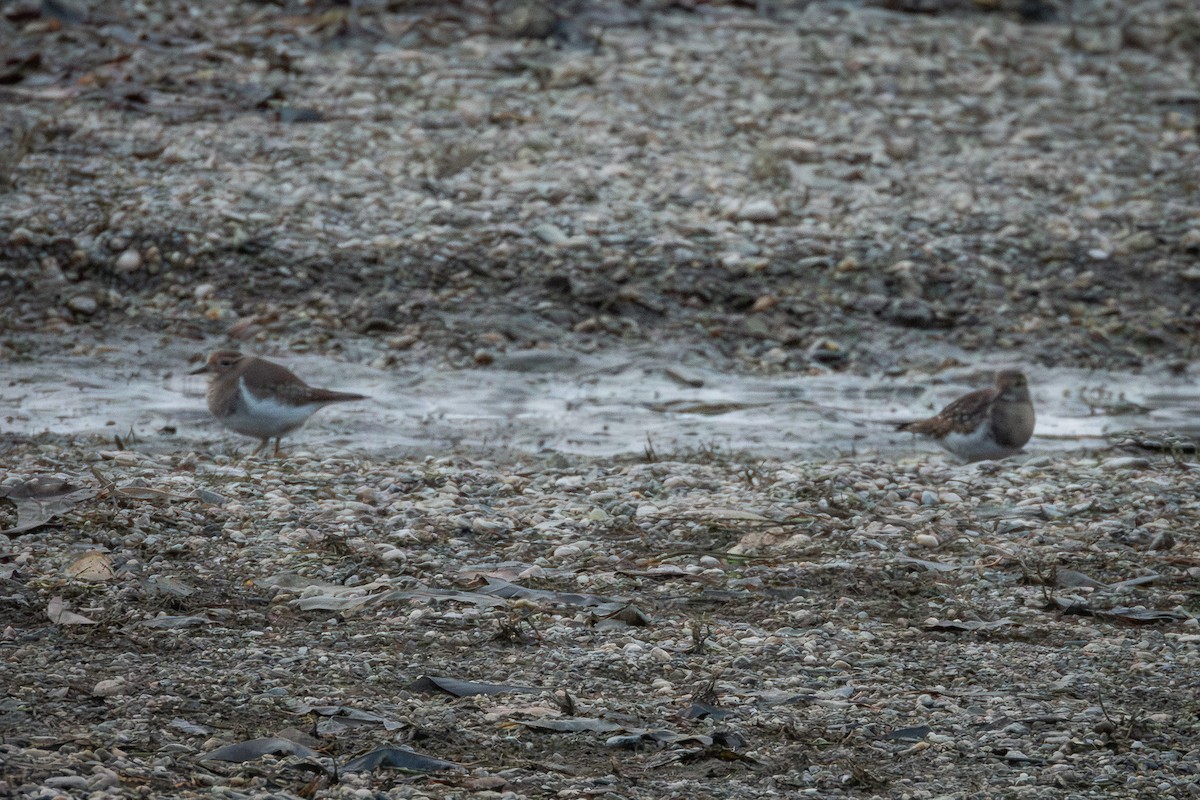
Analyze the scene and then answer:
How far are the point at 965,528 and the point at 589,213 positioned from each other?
22.1 feet

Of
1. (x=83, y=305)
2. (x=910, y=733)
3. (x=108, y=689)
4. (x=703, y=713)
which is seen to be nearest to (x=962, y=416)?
(x=910, y=733)

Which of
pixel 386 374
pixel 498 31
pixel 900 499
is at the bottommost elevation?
pixel 386 374

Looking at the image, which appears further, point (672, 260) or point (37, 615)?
point (672, 260)

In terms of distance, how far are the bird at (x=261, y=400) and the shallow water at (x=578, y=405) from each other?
0.41m

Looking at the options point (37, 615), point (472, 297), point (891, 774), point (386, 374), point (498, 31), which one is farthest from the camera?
point (498, 31)

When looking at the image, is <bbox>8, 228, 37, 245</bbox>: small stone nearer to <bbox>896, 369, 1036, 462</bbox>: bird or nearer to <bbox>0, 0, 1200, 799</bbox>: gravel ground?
<bbox>0, 0, 1200, 799</bbox>: gravel ground

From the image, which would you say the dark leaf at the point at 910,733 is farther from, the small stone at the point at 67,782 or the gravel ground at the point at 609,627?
the small stone at the point at 67,782

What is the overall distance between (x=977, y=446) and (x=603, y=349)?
149 inches

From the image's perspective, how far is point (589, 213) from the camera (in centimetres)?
1355

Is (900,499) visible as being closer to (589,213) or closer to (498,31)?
(589,213)

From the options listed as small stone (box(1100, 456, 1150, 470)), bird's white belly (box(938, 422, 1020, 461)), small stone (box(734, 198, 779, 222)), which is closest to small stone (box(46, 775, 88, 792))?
bird's white belly (box(938, 422, 1020, 461))

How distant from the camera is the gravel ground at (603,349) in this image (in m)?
5.08

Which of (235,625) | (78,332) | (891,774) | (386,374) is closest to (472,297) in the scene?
(386,374)

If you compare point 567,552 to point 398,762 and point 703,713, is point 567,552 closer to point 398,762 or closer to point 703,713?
point 703,713
